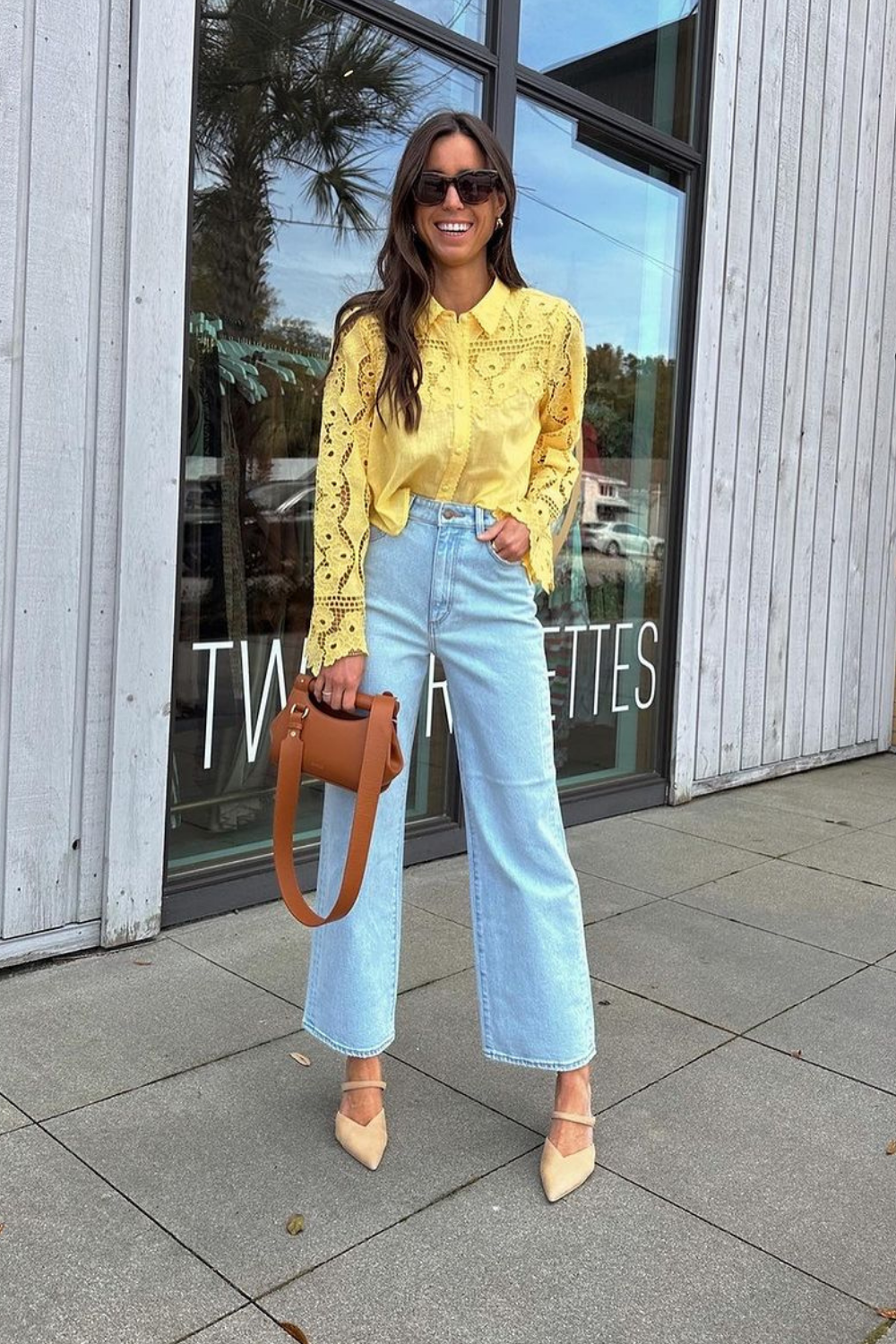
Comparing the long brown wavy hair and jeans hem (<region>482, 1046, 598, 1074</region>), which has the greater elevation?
the long brown wavy hair

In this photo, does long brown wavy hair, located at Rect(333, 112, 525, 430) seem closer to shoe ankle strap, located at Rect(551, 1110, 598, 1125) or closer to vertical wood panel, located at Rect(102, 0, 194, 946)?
vertical wood panel, located at Rect(102, 0, 194, 946)

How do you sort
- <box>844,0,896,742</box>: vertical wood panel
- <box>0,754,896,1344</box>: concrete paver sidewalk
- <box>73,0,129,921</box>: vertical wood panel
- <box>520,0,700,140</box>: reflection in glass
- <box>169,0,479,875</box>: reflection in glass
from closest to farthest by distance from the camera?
<box>0,754,896,1344</box>: concrete paver sidewalk → <box>73,0,129,921</box>: vertical wood panel → <box>169,0,479,875</box>: reflection in glass → <box>520,0,700,140</box>: reflection in glass → <box>844,0,896,742</box>: vertical wood panel

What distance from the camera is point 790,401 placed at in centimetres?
593

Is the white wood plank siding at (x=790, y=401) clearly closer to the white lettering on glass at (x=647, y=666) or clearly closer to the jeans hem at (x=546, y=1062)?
the white lettering on glass at (x=647, y=666)

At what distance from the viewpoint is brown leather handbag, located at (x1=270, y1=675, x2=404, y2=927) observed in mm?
2145

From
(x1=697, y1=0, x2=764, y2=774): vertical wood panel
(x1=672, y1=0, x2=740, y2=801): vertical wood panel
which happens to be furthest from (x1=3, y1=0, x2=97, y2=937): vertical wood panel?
(x1=697, y1=0, x2=764, y2=774): vertical wood panel

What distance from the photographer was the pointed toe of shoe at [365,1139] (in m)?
2.36

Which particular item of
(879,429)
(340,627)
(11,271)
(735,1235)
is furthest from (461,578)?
(879,429)

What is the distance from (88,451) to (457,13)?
7.25ft

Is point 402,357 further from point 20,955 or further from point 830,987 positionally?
point 830,987

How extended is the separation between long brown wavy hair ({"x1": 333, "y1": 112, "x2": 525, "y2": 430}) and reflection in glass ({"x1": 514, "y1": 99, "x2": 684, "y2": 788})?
104 inches

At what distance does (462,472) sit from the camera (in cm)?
223

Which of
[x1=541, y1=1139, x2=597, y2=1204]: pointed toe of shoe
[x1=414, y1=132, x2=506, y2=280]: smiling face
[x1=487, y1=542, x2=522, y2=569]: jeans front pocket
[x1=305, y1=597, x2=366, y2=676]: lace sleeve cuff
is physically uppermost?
[x1=414, y1=132, x2=506, y2=280]: smiling face

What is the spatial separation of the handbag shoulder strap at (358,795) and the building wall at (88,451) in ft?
3.87
